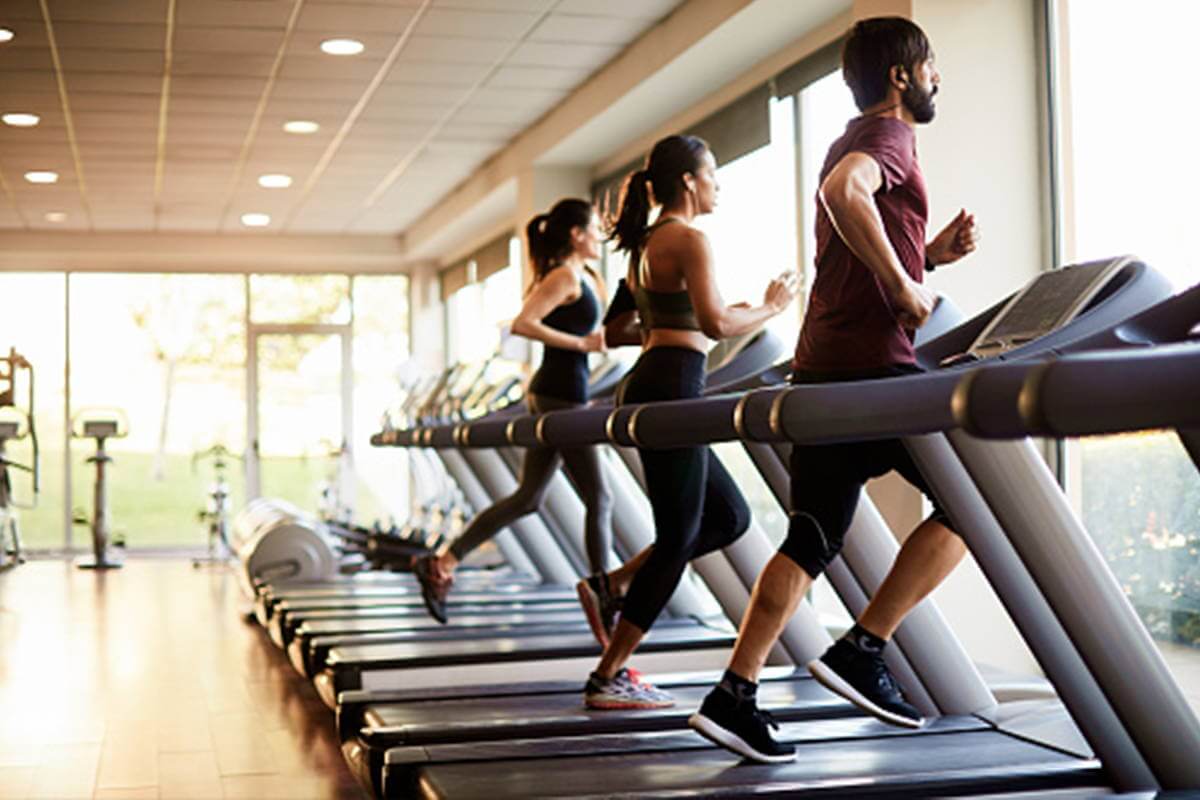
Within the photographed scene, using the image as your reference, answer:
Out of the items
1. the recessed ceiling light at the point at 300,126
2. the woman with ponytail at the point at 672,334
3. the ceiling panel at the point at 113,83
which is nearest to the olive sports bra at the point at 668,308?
the woman with ponytail at the point at 672,334

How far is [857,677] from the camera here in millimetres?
2705

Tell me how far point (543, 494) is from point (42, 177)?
6361mm

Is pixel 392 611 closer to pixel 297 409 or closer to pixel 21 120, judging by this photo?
pixel 21 120

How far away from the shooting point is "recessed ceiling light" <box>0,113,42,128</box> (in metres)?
8.05

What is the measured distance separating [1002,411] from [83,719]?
11.9ft

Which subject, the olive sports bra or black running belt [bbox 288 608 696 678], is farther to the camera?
black running belt [bbox 288 608 696 678]

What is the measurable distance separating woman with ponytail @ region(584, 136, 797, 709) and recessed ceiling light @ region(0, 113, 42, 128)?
5.62 m

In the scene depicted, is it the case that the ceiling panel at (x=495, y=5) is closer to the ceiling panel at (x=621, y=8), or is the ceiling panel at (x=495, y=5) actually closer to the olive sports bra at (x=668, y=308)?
the ceiling panel at (x=621, y=8)

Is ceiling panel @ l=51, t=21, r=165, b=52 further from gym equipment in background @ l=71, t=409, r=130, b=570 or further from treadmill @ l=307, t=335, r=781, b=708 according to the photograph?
gym equipment in background @ l=71, t=409, r=130, b=570

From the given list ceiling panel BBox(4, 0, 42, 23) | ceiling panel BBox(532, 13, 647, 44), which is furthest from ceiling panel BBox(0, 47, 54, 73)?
ceiling panel BBox(532, 13, 647, 44)

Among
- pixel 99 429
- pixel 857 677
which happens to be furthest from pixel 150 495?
pixel 857 677

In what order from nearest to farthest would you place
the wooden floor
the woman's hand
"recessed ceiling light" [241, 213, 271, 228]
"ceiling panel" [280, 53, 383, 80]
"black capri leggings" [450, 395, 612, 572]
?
the woman's hand → the wooden floor → "black capri leggings" [450, 395, 612, 572] → "ceiling panel" [280, 53, 383, 80] → "recessed ceiling light" [241, 213, 271, 228]

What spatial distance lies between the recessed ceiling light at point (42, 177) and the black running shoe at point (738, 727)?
806cm

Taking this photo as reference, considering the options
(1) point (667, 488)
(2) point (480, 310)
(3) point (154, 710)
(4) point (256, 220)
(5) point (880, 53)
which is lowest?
(3) point (154, 710)
